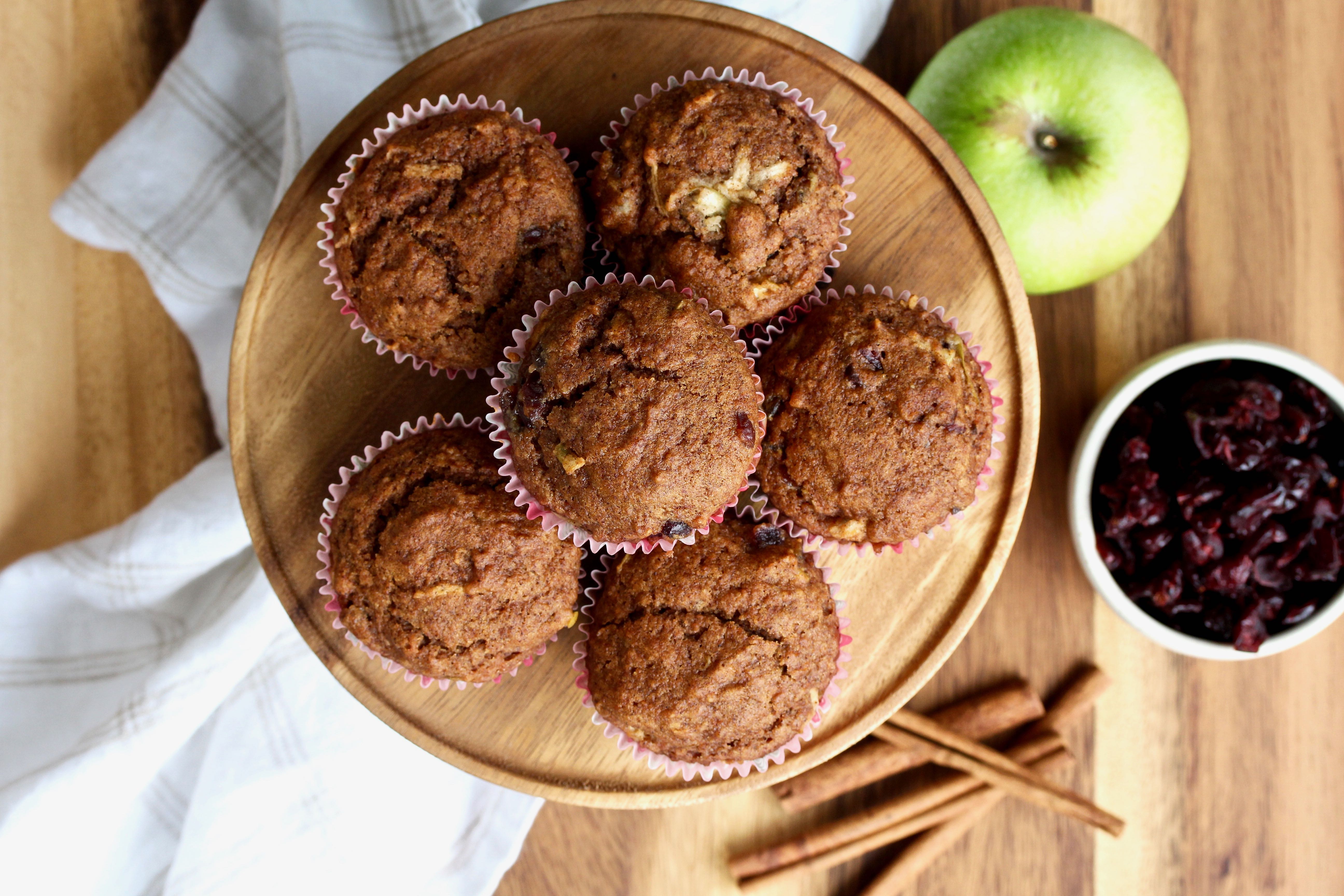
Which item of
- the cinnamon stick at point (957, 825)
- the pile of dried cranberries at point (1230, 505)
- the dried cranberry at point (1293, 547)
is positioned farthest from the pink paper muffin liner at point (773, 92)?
the cinnamon stick at point (957, 825)

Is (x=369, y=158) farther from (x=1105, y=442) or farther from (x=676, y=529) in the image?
→ (x=1105, y=442)

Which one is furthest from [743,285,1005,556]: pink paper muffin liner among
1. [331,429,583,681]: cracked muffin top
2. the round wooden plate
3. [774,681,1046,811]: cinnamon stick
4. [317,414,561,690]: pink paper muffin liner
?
[774,681,1046,811]: cinnamon stick

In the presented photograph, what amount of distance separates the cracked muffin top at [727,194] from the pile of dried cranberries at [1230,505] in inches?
43.1

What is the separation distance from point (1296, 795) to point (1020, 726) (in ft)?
2.71

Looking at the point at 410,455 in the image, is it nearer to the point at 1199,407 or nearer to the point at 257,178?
the point at 257,178

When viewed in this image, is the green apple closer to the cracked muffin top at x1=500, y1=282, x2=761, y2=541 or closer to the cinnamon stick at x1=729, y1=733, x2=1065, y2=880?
the cracked muffin top at x1=500, y1=282, x2=761, y2=541

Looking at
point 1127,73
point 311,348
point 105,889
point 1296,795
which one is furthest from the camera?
point 1296,795

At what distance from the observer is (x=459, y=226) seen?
6.25 feet

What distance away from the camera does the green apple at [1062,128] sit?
7.75 ft

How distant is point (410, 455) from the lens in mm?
1997

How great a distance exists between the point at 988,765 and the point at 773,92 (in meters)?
1.84

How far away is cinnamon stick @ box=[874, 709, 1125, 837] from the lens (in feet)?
8.52

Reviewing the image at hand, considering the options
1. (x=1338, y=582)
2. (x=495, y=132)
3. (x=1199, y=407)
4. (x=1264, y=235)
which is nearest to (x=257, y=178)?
(x=495, y=132)

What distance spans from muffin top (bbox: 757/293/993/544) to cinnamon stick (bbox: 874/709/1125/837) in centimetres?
86
